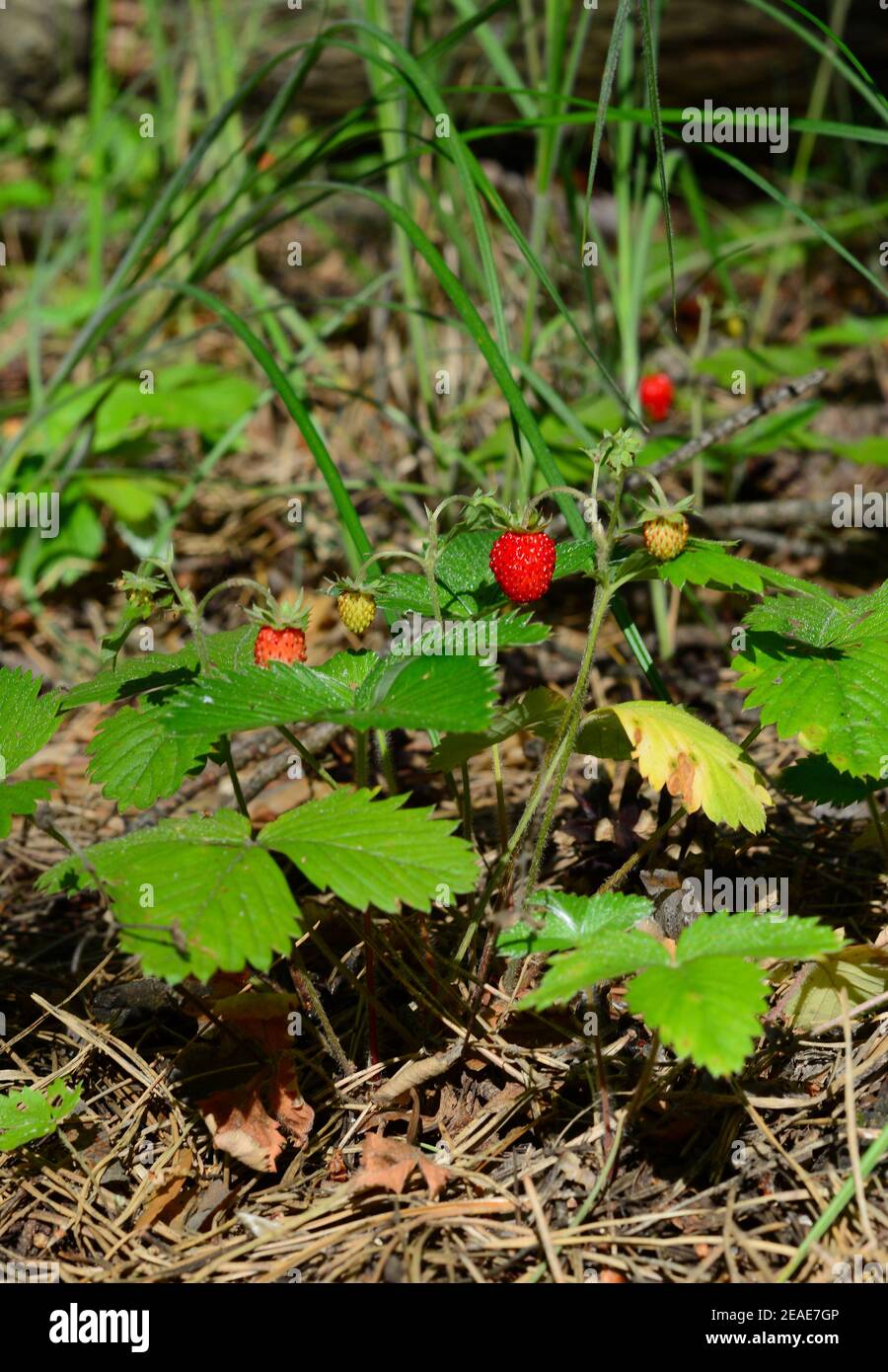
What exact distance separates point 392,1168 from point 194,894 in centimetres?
38

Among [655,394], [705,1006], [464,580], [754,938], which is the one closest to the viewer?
[705,1006]

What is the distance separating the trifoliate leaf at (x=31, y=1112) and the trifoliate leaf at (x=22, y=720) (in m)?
0.37

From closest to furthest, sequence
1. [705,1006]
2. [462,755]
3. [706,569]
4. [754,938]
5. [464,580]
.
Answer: [705,1006], [754,938], [706,569], [462,755], [464,580]

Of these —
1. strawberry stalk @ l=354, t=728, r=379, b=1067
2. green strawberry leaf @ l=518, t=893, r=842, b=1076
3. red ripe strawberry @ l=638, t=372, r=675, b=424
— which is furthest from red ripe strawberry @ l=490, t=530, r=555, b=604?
red ripe strawberry @ l=638, t=372, r=675, b=424

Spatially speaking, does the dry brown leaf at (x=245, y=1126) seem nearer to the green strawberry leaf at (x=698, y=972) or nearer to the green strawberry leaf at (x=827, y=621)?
the green strawberry leaf at (x=698, y=972)

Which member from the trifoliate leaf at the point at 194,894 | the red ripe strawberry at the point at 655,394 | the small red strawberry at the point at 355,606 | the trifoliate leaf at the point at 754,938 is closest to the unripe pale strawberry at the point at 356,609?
the small red strawberry at the point at 355,606

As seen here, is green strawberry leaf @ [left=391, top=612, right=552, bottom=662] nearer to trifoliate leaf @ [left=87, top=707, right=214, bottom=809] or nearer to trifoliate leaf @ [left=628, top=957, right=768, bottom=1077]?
trifoliate leaf @ [left=87, top=707, right=214, bottom=809]

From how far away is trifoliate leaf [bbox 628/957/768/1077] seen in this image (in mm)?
968

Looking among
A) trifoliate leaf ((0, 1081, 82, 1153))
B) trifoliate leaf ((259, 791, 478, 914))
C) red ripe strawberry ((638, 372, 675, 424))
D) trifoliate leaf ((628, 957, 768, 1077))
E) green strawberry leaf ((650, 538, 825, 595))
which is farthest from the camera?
red ripe strawberry ((638, 372, 675, 424))

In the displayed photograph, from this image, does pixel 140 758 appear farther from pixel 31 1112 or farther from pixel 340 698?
pixel 31 1112

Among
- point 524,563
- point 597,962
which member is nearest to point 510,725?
point 524,563

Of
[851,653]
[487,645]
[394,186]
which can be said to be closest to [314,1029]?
[487,645]

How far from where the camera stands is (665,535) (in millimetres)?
1188

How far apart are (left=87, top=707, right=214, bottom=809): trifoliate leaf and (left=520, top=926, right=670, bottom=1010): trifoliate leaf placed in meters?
0.44
